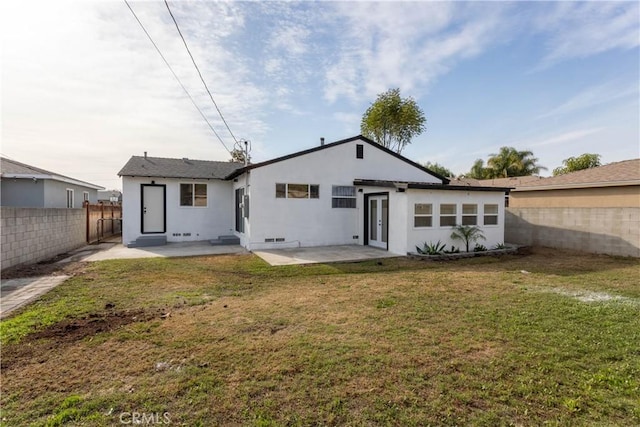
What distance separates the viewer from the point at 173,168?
572 inches

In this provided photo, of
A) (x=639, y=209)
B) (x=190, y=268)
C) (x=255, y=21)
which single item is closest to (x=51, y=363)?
(x=190, y=268)

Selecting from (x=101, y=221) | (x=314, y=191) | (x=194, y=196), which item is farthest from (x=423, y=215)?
(x=101, y=221)

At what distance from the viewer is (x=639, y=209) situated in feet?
34.3

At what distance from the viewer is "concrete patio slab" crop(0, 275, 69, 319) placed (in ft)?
16.9

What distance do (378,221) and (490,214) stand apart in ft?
14.1

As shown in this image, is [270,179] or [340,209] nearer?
[270,179]

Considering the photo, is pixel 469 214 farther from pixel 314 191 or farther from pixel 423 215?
pixel 314 191

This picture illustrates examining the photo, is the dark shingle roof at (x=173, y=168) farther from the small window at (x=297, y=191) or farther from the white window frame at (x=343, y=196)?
the white window frame at (x=343, y=196)

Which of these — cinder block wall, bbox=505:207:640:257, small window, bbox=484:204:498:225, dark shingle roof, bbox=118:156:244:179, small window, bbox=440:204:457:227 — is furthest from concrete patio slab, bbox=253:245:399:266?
cinder block wall, bbox=505:207:640:257

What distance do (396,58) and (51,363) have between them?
511 inches

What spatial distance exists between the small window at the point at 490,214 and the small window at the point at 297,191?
21.5 ft

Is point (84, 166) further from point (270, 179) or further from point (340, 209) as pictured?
point (340, 209)

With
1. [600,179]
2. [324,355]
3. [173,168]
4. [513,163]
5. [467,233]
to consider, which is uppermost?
[513,163]

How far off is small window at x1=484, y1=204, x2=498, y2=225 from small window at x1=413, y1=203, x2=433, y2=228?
104 inches
